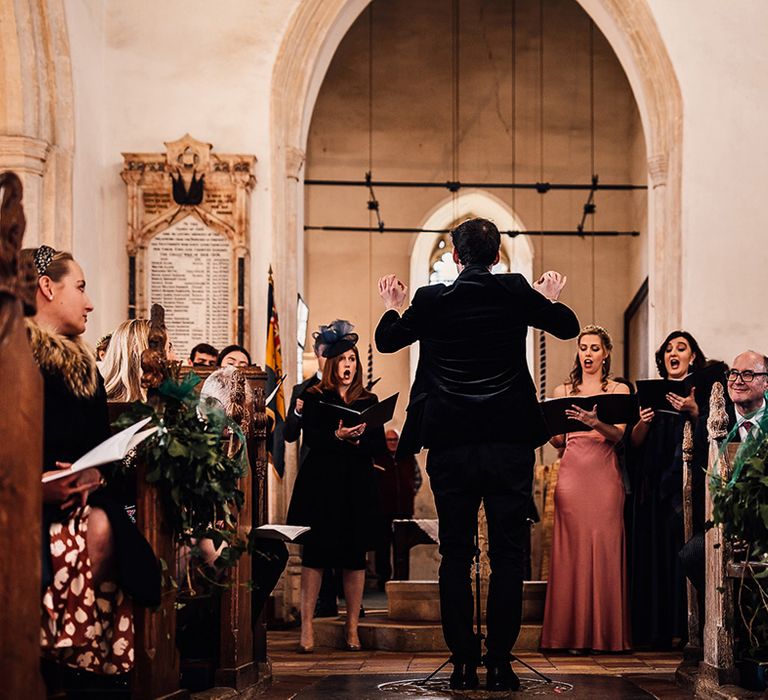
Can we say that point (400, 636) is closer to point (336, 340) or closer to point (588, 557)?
point (588, 557)

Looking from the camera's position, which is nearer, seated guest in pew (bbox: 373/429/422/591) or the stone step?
the stone step

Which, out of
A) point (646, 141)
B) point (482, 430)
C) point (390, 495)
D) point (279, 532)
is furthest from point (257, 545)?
point (646, 141)

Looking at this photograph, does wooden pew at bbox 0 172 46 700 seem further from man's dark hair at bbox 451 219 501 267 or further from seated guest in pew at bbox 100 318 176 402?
man's dark hair at bbox 451 219 501 267

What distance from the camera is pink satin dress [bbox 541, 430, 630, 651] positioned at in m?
6.75

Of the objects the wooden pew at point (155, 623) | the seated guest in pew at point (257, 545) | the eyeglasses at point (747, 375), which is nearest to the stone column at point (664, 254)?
the eyeglasses at point (747, 375)

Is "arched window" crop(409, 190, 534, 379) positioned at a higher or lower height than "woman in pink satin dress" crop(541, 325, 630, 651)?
higher

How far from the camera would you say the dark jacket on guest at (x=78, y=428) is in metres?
3.61

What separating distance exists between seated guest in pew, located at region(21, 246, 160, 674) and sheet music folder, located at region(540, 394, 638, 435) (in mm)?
3002

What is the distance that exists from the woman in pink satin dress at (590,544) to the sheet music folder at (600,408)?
206 mm

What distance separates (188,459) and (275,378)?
4683 millimetres

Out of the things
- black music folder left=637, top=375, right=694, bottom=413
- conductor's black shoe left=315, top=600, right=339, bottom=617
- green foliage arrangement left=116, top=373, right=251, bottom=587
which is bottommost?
conductor's black shoe left=315, top=600, right=339, bottom=617

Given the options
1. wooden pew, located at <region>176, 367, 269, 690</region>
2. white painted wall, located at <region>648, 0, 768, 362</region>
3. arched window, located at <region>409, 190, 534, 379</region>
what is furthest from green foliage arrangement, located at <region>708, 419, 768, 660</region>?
arched window, located at <region>409, 190, 534, 379</region>

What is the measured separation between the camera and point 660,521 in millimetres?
7000

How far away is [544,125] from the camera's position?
15875 millimetres
